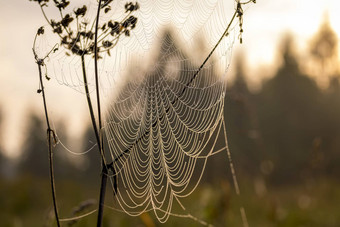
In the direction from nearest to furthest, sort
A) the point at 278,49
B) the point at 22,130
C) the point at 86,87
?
the point at 86,87
the point at 278,49
the point at 22,130

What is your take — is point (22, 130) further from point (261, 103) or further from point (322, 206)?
point (322, 206)

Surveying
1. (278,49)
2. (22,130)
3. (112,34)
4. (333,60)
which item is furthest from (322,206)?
(22,130)

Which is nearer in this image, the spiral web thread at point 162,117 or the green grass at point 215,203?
the spiral web thread at point 162,117

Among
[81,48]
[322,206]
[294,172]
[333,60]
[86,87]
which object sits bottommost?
[294,172]

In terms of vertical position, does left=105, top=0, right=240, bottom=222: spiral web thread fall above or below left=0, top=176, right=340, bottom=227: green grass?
above

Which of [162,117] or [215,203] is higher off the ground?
[162,117]

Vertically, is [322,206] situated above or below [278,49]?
below

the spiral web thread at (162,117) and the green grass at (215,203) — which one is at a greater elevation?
the spiral web thread at (162,117)

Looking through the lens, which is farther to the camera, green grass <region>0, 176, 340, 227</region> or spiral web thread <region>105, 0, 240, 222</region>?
green grass <region>0, 176, 340, 227</region>

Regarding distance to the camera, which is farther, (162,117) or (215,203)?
(215,203)

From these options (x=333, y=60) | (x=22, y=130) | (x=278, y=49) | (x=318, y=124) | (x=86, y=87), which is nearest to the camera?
(x=86, y=87)

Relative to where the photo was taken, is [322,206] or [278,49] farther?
[278,49]
